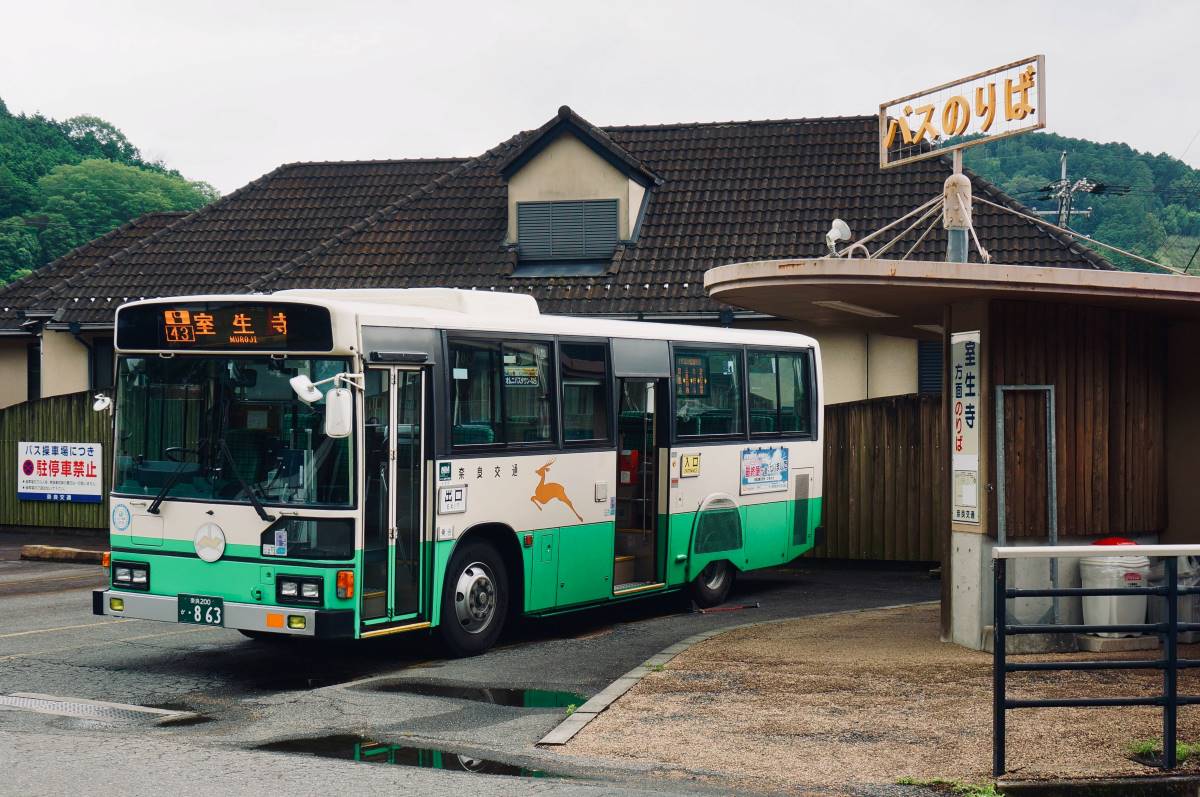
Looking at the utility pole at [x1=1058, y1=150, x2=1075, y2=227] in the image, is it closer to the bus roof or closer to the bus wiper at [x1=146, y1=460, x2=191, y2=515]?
the bus roof

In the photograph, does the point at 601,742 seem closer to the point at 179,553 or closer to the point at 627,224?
the point at 179,553

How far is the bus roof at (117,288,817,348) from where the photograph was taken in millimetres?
11758

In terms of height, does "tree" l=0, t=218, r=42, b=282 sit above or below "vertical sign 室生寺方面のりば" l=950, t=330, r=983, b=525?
above

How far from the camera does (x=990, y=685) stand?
10750 millimetres

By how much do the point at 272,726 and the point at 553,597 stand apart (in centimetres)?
448

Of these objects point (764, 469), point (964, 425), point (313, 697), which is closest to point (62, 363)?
point (764, 469)

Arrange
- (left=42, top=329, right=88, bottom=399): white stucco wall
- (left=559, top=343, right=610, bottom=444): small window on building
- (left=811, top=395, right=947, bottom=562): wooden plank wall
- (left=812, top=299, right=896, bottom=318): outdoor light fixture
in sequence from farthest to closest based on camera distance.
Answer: (left=42, top=329, right=88, bottom=399): white stucco wall
(left=811, top=395, right=947, bottom=562): wooden plank wall
(left=559, top=343, right=610, bottom=444): small window on building
(left=812, top=299, right=896, bottom=318): outdoor light fixture

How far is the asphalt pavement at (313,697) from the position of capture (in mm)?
8297

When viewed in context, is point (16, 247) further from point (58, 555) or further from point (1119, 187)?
point (1119, 187)

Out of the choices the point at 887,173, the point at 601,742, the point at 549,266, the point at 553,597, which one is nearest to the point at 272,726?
the point at 601,742

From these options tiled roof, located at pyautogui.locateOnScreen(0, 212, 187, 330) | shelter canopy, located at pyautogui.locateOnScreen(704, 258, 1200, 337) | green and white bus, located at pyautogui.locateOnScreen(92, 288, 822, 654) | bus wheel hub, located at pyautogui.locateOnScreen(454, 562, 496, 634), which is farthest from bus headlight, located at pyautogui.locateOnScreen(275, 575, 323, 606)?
tiled roof, located at pyautogui.locateOnScreen(0, 212, 187, 330)

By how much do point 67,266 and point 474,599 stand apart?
69.9ft

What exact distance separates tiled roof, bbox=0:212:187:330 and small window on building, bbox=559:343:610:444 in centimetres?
1803

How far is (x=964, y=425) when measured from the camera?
12805mm
